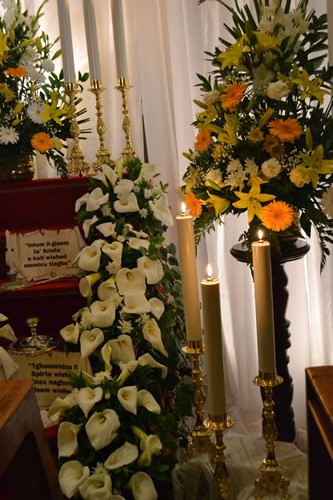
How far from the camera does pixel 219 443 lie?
1.18m

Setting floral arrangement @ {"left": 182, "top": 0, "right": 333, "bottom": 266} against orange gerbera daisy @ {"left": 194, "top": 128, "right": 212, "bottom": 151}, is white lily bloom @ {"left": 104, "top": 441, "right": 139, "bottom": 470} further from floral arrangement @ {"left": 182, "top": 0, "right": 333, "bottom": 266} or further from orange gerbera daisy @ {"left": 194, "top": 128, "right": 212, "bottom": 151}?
orange gerbera daisy @ {"left": 194, "top": 128, "right": 212, "bottom": 151}

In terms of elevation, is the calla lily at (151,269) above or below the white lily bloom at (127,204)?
below

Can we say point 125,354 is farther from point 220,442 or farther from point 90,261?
point 220,442

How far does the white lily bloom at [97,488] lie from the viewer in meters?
1.26

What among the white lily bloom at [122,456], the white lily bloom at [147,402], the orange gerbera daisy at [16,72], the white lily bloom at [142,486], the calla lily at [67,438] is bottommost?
the white lily bloom at [142,486]

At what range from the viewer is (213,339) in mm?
1111

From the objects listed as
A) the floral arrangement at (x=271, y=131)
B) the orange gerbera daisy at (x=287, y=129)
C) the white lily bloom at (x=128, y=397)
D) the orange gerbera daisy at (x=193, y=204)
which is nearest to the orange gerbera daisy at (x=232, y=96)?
the floral arrangement at (x=271, y=131)

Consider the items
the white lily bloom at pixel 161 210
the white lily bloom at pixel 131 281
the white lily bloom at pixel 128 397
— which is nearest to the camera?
the white lily bloom at pixel 128 397

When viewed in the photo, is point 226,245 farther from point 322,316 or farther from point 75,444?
point 75,444

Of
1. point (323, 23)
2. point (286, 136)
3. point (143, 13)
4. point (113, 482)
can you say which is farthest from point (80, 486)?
point (143, 13)

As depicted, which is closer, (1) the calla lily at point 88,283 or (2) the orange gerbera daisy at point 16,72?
(1) the calla lily at point 88,283

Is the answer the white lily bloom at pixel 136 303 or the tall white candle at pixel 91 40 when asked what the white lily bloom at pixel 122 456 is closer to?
the white lily bloom at pixel 136 303

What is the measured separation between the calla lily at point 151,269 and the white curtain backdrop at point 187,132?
637mm

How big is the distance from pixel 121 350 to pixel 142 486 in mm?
331
